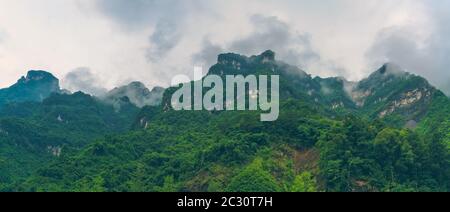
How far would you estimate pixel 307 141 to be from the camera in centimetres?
8081

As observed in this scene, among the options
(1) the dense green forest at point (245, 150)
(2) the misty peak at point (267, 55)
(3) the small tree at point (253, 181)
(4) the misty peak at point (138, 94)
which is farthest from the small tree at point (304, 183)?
(4) the misty peak at point (138, 94)

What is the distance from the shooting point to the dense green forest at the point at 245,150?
232ft

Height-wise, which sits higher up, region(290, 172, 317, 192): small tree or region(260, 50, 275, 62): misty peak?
region(260, 50, 275, 62): misty peak

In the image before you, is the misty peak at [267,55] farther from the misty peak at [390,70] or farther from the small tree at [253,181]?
the small tree at [253,181]

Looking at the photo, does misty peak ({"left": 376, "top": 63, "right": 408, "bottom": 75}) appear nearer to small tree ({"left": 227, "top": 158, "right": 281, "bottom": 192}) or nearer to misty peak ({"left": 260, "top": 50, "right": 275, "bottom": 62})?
Result: misty peak ({"left": 260, "top": 50, "right": 275, "bottom": 62})

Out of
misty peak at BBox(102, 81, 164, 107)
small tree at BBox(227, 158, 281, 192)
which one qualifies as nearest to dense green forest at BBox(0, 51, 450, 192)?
small tree at BBox(227, 158, 281, 192)

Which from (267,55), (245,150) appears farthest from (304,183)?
(267,55)

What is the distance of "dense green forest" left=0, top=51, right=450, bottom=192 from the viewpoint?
7081cm

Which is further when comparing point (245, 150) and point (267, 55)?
point (267, 55)

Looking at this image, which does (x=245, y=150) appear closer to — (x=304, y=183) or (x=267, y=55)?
(x=304, y=183)

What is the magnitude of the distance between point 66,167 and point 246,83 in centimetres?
4386

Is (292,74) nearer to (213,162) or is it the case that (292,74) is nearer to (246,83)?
(246,83)

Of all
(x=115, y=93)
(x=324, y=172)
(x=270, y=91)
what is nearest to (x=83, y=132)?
(x=270, y=91)

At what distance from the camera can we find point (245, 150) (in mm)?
79562
